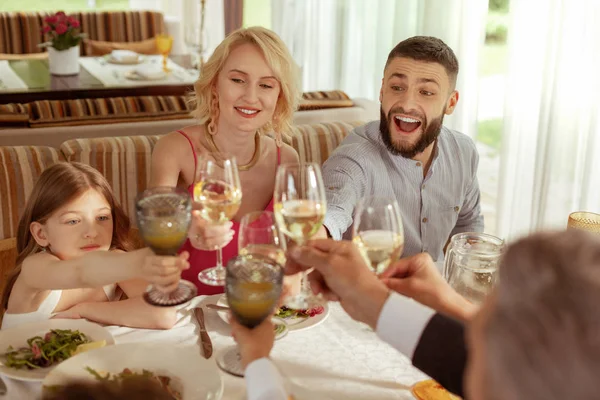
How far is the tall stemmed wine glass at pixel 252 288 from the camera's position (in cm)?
116

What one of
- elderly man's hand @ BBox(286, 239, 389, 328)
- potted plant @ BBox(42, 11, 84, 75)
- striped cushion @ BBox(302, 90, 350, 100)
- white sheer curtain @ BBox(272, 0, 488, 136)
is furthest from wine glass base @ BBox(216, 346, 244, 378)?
potted plant @ BBox(42, 11, 84, 75)

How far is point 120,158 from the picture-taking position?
268 centimetres

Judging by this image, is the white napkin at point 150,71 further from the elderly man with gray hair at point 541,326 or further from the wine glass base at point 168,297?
the elderly man with gray hair at point 541,326

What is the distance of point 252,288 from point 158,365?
0.35 metres

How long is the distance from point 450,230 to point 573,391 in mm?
1860

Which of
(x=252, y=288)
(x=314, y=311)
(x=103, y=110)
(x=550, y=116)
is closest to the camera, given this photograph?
(x=252, y=288)

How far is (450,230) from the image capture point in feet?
8.25

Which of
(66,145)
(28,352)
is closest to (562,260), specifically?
(28,352)

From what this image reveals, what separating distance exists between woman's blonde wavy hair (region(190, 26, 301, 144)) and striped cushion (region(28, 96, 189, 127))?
77cm

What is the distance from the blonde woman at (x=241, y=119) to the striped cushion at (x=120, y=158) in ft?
1.16

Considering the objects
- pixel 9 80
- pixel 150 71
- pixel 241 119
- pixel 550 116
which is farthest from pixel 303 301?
pixel 9 80

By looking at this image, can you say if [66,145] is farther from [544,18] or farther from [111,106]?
[544,18]

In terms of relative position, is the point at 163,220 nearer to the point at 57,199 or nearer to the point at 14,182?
the point at 57,199

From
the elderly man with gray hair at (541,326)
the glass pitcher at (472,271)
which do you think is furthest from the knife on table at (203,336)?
the elderly man with gray hair at (541,326)
